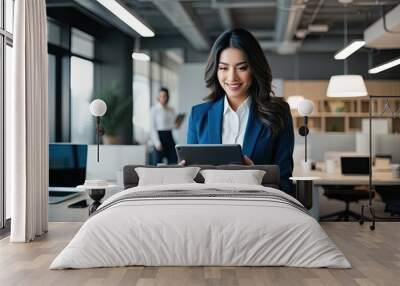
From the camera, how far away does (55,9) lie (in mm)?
11148

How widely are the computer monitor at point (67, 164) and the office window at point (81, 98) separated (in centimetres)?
494

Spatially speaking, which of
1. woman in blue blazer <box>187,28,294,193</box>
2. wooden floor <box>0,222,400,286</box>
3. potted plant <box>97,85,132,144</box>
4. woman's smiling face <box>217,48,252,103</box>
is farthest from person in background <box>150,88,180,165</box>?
wooden floor <box>0,222,400,286</box>

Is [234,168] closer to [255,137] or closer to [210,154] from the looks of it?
[210,154]

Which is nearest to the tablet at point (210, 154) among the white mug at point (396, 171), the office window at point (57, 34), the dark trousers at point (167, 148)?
the white mug at point (396, 171)

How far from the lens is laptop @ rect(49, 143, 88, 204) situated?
22.2ft

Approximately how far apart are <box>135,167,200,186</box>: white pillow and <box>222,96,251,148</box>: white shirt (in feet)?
1.83

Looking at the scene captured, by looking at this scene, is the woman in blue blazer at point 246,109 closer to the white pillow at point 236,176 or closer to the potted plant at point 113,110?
the white pillow at point 236,176

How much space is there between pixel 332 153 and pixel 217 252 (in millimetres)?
5442

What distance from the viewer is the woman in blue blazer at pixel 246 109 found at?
6242 millimetres

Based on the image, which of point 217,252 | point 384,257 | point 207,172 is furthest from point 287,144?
point 217,252

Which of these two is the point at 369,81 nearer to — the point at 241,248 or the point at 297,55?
the point at 297,55

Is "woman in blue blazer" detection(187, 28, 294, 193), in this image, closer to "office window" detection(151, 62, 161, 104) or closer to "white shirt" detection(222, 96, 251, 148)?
"white shirt" detection(222, 96, 251, 148)

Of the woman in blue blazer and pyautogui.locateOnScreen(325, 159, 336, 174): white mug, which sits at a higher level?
the woman in blue blazer

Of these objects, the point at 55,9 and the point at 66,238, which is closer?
the point at 66,238
